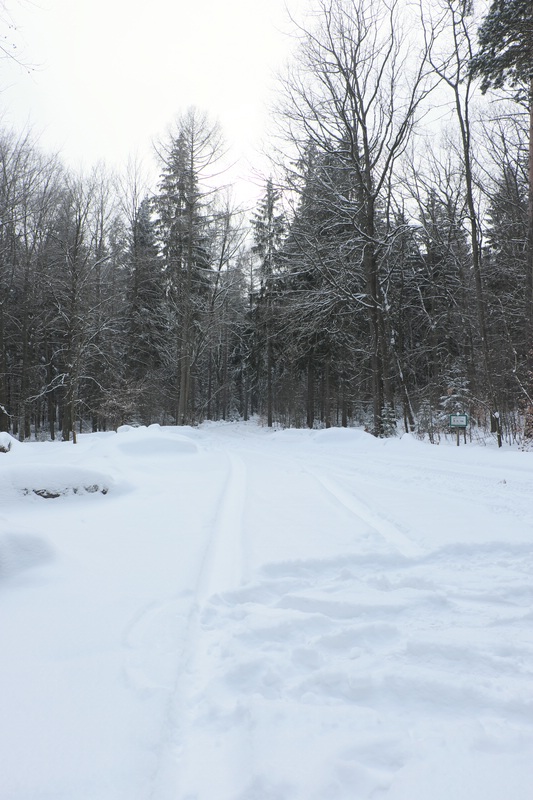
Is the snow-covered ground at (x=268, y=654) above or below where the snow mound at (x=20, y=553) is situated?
below

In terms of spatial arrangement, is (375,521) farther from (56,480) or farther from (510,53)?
(510,53)

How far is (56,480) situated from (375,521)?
3.73 metres

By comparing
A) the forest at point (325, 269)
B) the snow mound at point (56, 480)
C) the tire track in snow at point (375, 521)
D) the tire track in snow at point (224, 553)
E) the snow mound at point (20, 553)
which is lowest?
the tire track in snow at point (224, 553)

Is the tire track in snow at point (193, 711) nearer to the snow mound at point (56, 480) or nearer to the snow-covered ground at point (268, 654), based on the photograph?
the snow-covered ground at point (268, 654)

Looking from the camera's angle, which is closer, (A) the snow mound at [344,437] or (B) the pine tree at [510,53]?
(B) the pine tree at [510,53]

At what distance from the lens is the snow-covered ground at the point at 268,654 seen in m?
1.38

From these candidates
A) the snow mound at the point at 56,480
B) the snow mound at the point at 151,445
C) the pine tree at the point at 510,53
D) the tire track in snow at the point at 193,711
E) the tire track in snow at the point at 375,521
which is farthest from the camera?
the pine tree at the point at 510,53

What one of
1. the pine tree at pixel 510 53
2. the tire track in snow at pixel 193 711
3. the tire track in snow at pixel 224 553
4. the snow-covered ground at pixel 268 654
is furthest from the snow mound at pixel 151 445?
the pine tree at pixel 510 53

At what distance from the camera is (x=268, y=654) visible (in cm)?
202

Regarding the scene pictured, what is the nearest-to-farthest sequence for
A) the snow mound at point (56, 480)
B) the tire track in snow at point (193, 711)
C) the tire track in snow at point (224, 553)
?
the tire track in snow at point (193, 711) → the tire track in snow at point (224, 553) → the snow mound at point (56, 480)

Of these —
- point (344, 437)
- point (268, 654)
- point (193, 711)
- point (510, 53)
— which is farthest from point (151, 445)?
point (510, 53)

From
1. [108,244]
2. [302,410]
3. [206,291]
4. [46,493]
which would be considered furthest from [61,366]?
[46,493]

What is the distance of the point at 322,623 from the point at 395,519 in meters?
2.11

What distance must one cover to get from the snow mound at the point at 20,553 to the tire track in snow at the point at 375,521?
274cm
